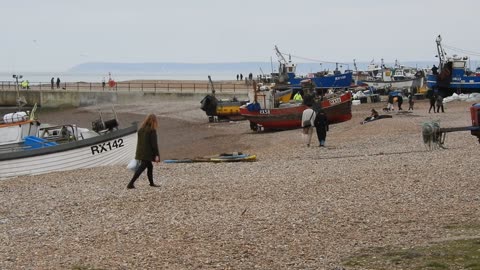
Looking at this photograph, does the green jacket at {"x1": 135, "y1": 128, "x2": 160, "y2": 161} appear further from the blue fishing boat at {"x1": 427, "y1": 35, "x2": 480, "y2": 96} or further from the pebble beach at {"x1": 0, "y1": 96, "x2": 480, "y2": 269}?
the blue fishing boat at {"x1": 427, "y1": 35, "x2": 480, "y2": 96}

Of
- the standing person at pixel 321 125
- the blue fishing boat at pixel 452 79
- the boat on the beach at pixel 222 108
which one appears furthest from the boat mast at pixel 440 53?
the standing person at pixel 321 125

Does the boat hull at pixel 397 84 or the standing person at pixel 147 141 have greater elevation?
the standing person at pixel 147 141

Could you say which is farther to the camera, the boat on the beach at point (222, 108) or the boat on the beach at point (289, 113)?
the boat on the beach at point (222, 108)

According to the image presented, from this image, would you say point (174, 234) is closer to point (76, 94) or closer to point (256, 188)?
point (256, 188)

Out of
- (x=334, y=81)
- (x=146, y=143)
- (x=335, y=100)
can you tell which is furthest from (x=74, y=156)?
(x=334, y=81)

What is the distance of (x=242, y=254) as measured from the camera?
9.80 metres

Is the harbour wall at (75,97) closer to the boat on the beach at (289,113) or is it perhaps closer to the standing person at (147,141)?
the boat on the beach at (289,113)

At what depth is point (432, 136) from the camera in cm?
2117

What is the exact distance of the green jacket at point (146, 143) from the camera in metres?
15.0

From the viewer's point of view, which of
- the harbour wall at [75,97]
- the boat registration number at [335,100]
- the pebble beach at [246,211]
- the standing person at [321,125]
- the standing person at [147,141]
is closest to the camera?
the pebble beach at [246,211]

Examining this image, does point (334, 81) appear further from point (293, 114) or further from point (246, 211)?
point (246, 211)

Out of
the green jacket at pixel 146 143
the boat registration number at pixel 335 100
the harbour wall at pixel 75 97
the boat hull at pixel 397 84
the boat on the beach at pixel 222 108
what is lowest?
the harbour wall at pixel 75 97

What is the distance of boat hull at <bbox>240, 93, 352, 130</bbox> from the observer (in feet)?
119

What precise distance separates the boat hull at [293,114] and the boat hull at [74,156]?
1339 centimetres
